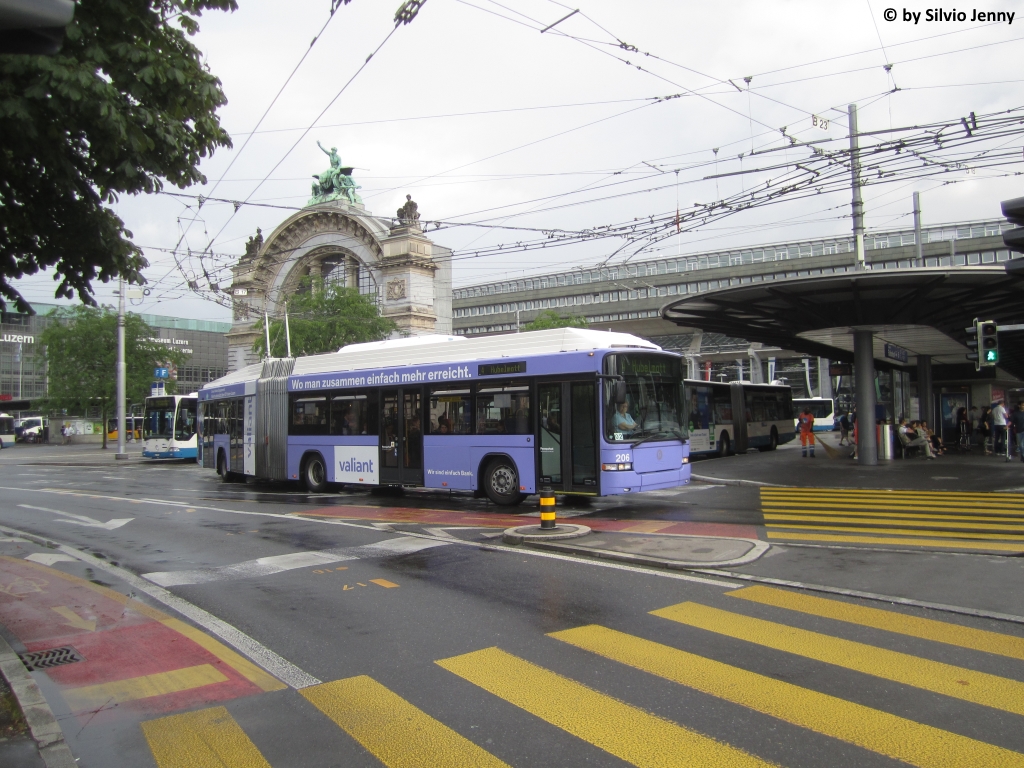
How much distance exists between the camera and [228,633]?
21.8ft

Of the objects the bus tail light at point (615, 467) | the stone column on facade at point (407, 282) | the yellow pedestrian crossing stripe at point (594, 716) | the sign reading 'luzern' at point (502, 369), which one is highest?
the stone column on facade at point (407, 282)

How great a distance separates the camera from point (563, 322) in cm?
4953

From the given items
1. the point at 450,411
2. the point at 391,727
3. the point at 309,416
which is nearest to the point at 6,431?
the point at 309,416

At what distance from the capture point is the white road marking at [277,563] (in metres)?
8.98

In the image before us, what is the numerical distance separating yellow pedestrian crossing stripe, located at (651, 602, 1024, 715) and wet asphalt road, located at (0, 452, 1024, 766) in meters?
0.03

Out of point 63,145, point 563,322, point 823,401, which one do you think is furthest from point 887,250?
point 63,145

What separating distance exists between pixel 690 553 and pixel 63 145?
8035 mm

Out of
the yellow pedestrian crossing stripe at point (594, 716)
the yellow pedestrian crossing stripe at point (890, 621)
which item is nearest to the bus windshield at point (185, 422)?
the yellow pedestrian crossing stripe at point (890, 621)

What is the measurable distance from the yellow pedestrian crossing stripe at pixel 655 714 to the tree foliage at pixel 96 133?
5.15 m

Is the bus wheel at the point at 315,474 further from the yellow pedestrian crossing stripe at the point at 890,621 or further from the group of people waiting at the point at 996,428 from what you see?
the group of people waiting at the point at 996,428

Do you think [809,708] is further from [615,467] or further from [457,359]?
[457,359]

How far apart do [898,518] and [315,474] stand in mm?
13093

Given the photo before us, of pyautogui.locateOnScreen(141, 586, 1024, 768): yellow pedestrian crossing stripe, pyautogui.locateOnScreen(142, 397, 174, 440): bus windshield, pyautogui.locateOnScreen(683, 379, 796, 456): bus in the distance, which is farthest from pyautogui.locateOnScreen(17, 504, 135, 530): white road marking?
pyautogui.locateOnScreen(142, 397, 174, 440): bus windshield

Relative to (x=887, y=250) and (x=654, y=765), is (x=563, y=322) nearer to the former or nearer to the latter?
(x=887, y=250)
